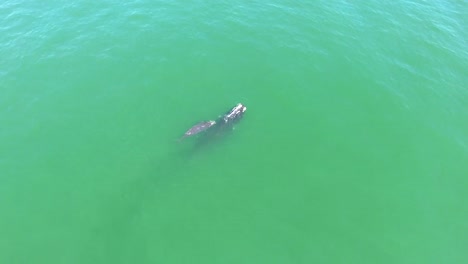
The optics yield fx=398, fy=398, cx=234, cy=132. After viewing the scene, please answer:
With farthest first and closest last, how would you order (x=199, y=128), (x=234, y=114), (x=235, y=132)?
1. (x=234, y=114)
2. (x=235, y=132)
3. (x=199, y=128)

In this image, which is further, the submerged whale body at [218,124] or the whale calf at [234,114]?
the whale calf at [234,114]

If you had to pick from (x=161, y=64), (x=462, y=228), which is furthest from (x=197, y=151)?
(x=462, y=228)

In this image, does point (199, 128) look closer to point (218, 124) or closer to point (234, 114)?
point (218, 124)

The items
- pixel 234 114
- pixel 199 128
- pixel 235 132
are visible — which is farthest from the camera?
pixel 234 114

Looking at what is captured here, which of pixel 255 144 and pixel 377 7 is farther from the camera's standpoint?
pixel 377 7

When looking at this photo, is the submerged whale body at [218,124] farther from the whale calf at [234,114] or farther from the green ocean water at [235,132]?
the green ocean water at [235,132]

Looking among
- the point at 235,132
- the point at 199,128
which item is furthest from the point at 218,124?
the point at 199,128

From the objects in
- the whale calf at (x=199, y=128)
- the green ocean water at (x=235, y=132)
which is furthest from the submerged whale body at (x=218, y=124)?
the green ocean water at (x=235, y=132)

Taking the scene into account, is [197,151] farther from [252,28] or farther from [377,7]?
[377,7]
